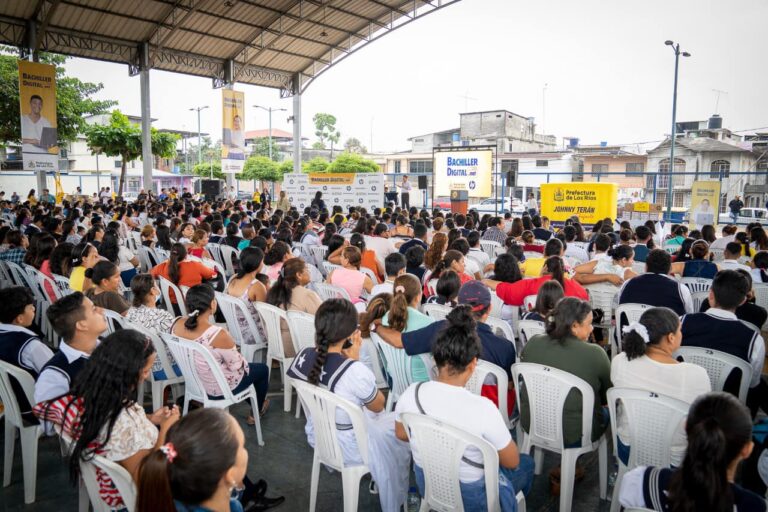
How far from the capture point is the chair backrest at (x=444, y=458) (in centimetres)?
206

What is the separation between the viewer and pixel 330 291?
15.9 ft

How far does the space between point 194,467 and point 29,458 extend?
2033 millimetres

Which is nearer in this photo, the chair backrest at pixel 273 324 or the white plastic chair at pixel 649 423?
the white plastic chair at pixel 649 423

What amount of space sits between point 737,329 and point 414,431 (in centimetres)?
220

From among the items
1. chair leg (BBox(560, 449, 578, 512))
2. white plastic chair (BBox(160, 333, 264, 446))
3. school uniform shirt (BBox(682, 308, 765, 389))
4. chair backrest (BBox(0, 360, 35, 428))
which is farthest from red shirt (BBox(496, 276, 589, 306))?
chair backrest (BBox(0, 360, 35, 428))

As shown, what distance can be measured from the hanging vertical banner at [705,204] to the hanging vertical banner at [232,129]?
54.5 ft

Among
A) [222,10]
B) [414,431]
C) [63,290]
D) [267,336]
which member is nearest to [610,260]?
[267,336]

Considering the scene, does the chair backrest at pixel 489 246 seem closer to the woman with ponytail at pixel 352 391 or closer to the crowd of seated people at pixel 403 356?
the crowd of seated people at pixel 403 356

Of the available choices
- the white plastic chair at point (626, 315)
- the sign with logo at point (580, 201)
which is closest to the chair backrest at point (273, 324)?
the white plastic chair at point (626, 315)

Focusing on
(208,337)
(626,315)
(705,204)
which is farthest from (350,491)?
(705,204)

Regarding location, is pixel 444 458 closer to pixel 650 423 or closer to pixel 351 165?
pixel 650 423

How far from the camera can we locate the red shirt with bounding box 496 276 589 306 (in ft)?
13.8

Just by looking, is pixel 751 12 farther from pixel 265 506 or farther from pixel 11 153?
pixel 11 153

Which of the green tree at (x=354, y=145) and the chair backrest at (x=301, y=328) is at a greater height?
the green tree at (x=354, y=145)
